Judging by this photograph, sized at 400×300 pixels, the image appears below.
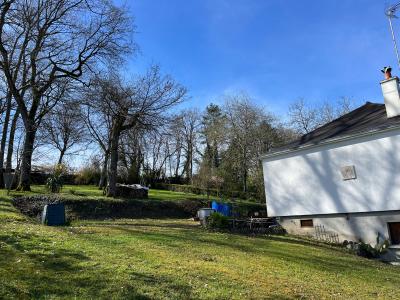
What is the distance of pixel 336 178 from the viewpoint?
60.8ft

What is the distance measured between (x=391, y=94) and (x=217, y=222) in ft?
33.3

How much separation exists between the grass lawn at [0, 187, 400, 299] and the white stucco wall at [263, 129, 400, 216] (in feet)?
20.1

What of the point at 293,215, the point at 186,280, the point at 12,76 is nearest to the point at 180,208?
the point at 293,215

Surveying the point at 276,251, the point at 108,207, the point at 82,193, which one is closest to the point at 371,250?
the point at 276,251

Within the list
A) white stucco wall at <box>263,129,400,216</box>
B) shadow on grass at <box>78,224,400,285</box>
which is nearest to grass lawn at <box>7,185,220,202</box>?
white stucco wall at <box>263,129,400,216</box>

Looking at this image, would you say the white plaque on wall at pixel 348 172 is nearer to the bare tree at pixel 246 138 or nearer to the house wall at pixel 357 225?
the house wall at pixel 357 225

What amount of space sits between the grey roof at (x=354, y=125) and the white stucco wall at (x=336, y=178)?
0.36 metres

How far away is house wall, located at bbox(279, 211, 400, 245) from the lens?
55.5 feet

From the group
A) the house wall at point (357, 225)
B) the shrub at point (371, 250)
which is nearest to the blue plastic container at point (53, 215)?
the house wall at point (357, 225)

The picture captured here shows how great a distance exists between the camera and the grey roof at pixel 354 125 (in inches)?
680

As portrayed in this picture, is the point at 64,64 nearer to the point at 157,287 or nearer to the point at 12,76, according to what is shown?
the point at 12,76

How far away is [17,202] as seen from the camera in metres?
18.8

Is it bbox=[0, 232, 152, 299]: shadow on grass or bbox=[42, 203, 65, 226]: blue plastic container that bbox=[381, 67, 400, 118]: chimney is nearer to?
bbox=[42, 203, 65, 226]: blue plastic container

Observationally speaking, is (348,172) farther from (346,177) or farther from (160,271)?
(160,271)
